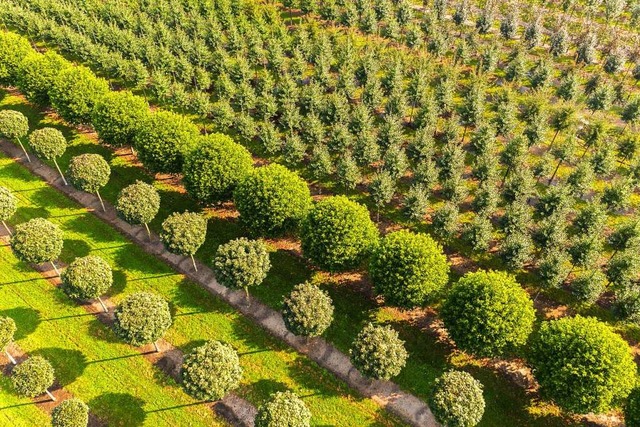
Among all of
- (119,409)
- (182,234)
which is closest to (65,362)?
(119,409)

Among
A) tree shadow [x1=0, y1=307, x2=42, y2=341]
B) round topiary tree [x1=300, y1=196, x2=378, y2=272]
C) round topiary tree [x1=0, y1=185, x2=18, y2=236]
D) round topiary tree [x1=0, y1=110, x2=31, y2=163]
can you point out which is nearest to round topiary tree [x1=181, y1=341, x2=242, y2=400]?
round topiary tree [x1=300, y1=196, x2=378, y2=272]

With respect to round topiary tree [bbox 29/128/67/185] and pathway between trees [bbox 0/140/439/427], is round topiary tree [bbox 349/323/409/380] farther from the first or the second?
round topiary tree [bbox 29/128/67/185]

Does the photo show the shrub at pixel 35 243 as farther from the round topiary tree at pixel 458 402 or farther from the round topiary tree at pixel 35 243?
the round topiary tree at pixel 458 402

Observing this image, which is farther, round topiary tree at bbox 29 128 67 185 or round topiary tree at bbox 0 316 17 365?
round topiary tree at bbox 29 128 67 185

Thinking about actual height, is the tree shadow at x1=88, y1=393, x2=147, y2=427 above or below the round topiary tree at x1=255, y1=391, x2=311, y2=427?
below

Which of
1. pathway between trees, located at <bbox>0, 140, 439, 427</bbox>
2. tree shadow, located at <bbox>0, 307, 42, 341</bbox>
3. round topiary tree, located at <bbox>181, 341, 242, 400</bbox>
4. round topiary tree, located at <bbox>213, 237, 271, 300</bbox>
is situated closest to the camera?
round topiary tree, located at <bbox>181, 341, 242, 400</bbox>
